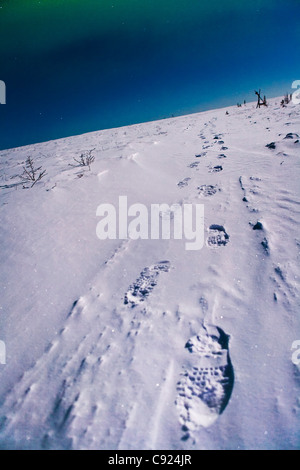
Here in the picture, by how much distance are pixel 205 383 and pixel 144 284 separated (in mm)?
649

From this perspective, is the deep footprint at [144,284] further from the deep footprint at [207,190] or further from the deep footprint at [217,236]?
the deep footprint at [207,190]

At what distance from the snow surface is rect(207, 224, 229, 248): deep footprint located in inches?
0.5

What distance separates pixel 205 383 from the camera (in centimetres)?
94

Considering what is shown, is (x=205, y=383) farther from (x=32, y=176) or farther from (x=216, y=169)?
(x=32, y=176)

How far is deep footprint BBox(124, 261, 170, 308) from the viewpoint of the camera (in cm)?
135

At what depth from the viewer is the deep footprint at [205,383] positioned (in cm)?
86

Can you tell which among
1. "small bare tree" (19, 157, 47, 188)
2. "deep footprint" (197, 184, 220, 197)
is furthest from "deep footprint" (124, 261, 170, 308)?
"small bare tree" (19, 157, 47, 188)

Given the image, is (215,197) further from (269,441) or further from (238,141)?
(238,141)

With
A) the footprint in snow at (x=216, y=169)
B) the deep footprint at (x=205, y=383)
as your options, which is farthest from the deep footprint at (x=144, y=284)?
the footprint in snow at (x=216, y=169)

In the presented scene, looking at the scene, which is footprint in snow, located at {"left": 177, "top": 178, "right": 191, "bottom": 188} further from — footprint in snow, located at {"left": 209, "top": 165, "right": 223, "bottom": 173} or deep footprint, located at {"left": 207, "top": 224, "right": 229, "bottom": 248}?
deep footprint, located at {"left": 207, "top": 224, "right": 229, "bottom": 248}

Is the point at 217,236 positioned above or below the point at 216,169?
below

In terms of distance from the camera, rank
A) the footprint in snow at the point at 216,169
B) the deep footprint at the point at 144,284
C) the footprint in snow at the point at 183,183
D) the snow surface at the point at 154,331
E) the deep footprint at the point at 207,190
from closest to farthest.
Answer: the snow surface at the point at 154,331
the deep footprint at the point at 144,284
the deep footprint at the point at 207,190
the footprint in snow at the point at 183,183
the footprint in snow at the point at 216,169

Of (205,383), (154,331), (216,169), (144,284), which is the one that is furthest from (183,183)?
(205,383)

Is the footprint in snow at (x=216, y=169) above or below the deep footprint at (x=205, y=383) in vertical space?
above
